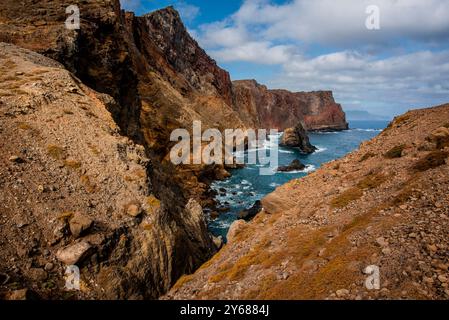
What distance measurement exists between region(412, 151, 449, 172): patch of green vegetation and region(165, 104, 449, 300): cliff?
4 centimetres

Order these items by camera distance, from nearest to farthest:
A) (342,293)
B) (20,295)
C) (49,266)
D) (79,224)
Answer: (342,293) < (20,295) < (49,266) < (79,224)

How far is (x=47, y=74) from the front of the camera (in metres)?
19.2

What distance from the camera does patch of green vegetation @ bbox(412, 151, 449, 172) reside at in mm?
13094

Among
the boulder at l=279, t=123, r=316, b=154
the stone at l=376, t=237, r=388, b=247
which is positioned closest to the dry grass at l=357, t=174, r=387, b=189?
the stone at l=376, t=237, r=388, b=247

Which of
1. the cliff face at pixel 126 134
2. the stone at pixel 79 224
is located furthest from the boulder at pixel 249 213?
the stone at pixel 79 224

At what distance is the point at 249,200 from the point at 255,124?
401 feet

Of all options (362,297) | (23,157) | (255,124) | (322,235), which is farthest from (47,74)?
(255,124)

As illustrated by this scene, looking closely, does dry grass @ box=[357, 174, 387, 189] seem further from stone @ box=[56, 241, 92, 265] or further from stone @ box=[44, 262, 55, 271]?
stone @ box=[44, 262, 55, 271]

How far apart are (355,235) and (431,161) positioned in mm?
6223

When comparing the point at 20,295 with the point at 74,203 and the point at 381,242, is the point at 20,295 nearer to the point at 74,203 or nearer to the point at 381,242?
the point at 74,203

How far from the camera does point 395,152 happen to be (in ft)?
54.2

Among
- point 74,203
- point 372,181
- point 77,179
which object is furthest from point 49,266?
point 372,181

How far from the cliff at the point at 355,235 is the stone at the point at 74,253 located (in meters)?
4.16

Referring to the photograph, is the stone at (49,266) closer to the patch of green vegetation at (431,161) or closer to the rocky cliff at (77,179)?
the rocky cliff at (77,179)
